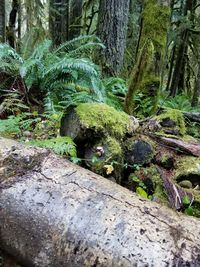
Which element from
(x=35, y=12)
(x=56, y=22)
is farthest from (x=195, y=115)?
(x=56, y=22)

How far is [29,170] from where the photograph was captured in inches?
81.8

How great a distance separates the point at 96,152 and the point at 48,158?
3.44 ft

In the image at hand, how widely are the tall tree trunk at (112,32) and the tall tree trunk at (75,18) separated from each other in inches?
173

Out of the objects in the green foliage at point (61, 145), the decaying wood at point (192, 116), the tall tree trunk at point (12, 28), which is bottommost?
the decaying wood at point (192, 116)

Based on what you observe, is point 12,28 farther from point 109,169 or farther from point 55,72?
point 109,169

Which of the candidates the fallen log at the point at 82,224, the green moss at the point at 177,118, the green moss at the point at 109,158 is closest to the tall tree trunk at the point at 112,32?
the green moss at the point at 177,118

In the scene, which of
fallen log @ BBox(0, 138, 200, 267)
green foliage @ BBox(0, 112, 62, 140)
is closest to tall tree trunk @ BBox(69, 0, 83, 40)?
green foliage @ BBox(0, 112, 62, 140)

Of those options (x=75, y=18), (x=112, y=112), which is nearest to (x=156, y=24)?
(x=112, y=112)

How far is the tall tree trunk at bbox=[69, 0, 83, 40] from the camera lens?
1143 cm

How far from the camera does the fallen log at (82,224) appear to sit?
1.53 meters

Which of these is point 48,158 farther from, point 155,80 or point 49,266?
point 155,80

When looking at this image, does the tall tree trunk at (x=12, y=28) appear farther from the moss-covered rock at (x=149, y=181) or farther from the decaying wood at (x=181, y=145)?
the moss-covered rock at (x=149, y=181)

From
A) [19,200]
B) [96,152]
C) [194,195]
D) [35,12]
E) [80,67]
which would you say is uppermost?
[35,12]

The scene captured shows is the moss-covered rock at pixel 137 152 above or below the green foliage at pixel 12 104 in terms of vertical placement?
below
